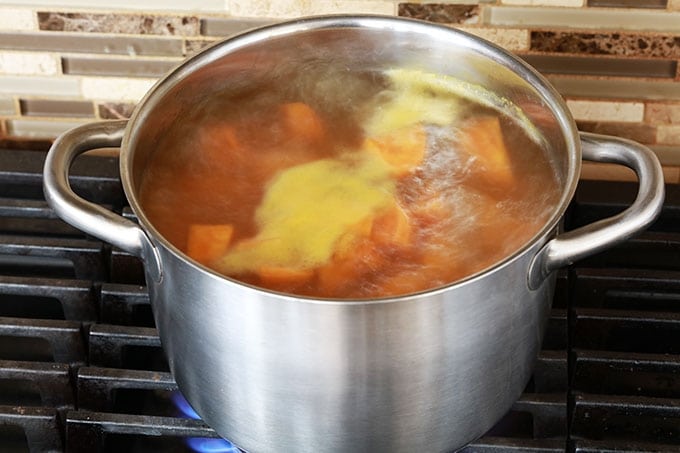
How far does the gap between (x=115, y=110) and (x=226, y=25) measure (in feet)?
0.58

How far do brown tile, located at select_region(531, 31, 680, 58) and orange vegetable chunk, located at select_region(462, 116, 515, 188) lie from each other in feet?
0.61

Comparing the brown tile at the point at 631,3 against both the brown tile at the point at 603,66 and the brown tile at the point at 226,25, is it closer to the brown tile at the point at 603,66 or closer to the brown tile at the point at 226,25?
the brown tile at the point at 603,66

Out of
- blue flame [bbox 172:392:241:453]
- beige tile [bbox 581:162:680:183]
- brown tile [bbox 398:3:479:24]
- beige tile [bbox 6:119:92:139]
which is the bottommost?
blue flame [bbox 172:392:241:453]

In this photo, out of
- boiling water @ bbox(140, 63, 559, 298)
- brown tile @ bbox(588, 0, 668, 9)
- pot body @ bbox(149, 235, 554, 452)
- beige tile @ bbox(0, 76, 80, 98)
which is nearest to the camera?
pot body @ bbox(149, 235, 554, 452)

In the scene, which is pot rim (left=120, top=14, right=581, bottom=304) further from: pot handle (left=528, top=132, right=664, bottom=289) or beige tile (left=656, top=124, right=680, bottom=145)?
beige tile (left=656, top=124, right=680, bottom=145)

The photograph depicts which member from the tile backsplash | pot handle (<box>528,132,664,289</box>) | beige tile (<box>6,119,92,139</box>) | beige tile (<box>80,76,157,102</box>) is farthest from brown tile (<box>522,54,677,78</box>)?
beige tile (<box>6,119,92,139</box>)

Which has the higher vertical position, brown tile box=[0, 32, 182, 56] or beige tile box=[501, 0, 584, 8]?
beige tile box=[501, 0, 584, 8]

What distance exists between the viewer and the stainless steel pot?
71 cm

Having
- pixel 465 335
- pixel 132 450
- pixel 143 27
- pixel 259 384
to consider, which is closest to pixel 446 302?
pixel 465 335

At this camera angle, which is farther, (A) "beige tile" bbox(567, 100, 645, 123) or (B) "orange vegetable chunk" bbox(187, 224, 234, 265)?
(A) "beige tile" bbox(567, 100, 645, 123)

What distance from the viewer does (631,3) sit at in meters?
1.08

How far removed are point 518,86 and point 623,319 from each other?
0.25 meters

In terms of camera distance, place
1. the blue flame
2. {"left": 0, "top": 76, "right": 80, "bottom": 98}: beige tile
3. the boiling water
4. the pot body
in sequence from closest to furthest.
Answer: the pot body < the boiling water < the blue flame < {"left": 0, "top": 76, "right": 80, "bottom": 98}: beige tile

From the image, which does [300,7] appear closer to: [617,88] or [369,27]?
[369,27]
